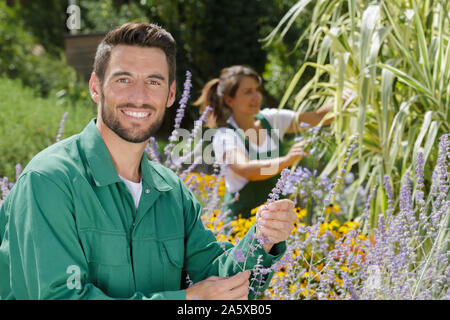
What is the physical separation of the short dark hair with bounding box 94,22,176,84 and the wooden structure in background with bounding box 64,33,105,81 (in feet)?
22.5

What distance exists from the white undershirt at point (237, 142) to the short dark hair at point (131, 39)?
160cm

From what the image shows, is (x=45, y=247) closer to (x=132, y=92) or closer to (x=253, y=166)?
(x=132, y=92)

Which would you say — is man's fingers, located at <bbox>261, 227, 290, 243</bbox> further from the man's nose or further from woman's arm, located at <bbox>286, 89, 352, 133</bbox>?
woman's arm, located at <bbox>286, 89, 352, 133</bbox>

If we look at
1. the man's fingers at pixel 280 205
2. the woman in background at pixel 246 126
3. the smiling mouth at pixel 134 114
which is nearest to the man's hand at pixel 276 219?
the man's fingers at pixel 280 205

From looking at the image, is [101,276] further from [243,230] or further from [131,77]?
[243,230]

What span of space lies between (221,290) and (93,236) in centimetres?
32

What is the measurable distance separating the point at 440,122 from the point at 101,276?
74.1 inches

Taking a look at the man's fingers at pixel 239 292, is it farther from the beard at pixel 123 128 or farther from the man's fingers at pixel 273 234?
the beard at pixel 123 128

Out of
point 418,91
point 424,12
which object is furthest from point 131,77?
point 424,12

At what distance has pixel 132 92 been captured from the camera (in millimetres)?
1458

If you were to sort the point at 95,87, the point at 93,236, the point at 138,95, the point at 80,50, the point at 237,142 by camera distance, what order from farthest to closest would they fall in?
the point at 80,50, the point at 237,142, the point at 95,87, the point at 138,95, the point at 93,236

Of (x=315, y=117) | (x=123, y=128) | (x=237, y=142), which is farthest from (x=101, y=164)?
(x=315, y=117)

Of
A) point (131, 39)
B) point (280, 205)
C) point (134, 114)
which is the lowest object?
point (280, 205)

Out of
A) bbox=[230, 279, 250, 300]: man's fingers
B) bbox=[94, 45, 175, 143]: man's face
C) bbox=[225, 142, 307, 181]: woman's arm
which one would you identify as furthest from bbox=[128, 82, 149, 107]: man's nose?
bbox=[225, 142, 307, 181]: woman's arm
